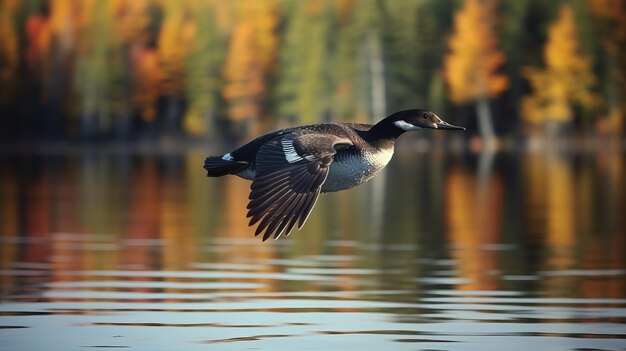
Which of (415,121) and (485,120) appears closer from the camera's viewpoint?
(415,121)

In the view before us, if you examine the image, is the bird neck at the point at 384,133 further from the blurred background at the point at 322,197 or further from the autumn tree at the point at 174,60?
the autumn tree at the point at 174,60

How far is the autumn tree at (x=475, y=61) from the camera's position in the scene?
86688 millimetres

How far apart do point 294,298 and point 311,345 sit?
357 centimetres

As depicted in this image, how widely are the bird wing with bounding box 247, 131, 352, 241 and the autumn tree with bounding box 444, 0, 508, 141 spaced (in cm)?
7305

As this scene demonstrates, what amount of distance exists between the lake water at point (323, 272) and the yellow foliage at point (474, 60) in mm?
46720

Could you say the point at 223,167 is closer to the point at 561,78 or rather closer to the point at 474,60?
the point at 474,60

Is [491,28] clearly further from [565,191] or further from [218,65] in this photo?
[565,191]

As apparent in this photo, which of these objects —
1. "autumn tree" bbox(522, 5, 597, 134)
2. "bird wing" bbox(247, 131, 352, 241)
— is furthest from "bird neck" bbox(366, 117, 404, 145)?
"autumn tree" bbox(522, 5, 597, 134)

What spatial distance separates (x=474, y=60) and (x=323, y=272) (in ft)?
227

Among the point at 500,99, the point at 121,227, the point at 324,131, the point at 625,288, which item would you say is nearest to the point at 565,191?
the point at 121,227

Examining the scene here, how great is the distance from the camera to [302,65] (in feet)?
315

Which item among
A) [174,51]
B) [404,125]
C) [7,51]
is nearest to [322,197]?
[404,125]

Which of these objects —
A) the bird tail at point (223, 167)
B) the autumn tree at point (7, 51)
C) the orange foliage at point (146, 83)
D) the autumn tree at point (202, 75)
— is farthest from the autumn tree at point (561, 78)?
the bird tail at point (223, 167)

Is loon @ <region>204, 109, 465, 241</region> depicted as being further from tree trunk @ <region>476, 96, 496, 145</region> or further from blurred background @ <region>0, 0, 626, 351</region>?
tree trunk @ <region>476, 96, 496, 145</region>
